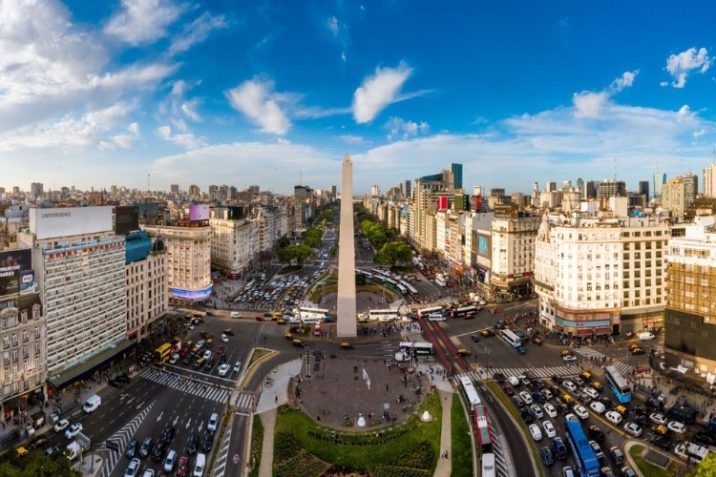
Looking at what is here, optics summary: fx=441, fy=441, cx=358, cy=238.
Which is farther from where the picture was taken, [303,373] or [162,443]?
[303,373]

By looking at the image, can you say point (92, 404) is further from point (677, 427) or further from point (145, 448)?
point (677, 427)

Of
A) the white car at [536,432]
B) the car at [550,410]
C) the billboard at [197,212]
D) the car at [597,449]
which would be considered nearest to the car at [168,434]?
the white car at [536,432]

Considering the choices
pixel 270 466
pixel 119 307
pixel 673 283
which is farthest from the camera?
pixel 119 307

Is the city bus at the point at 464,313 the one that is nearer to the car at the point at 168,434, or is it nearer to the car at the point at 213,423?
the car at the point at 213,423

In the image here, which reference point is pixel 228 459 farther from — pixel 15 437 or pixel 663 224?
pixel 663 224

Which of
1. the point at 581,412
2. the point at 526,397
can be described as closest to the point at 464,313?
the point at 526,397

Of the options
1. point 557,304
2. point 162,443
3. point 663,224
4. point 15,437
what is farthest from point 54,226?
point 663,224
